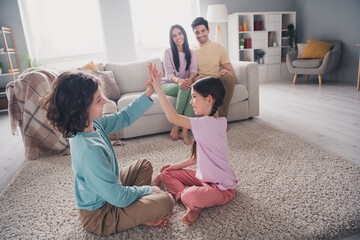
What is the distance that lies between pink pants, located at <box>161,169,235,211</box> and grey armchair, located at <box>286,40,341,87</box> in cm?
403

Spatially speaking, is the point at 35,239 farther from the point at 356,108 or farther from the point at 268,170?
the point at 356,108

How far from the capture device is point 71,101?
0.90 metres

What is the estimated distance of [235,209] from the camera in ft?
4.00

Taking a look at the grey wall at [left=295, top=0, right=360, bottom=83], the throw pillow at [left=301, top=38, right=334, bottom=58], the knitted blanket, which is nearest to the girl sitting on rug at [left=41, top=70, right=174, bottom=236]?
the knitted blanket

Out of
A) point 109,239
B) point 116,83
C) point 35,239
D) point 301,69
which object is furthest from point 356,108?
point 35,239

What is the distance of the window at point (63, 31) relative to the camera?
471 cm

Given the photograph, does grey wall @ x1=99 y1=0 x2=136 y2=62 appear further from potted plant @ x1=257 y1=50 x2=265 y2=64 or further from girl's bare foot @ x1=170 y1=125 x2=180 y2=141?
girl's bare foot @ x1=170 y1=125 x2=180 y2=141

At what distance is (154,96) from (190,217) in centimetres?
147

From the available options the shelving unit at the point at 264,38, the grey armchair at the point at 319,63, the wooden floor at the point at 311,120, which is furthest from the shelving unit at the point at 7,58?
the grey armchair at the point at 319,63

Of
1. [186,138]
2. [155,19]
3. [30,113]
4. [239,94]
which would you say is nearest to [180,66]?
[239,94]

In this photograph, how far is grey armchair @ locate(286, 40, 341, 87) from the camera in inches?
170

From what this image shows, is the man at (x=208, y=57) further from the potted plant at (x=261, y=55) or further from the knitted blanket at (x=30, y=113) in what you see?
the potted plant at (x=261, y=55)

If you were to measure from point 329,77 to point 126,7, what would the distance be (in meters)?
4.34

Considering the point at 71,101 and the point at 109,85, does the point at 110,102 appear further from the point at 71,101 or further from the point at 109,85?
the point at 71,101
